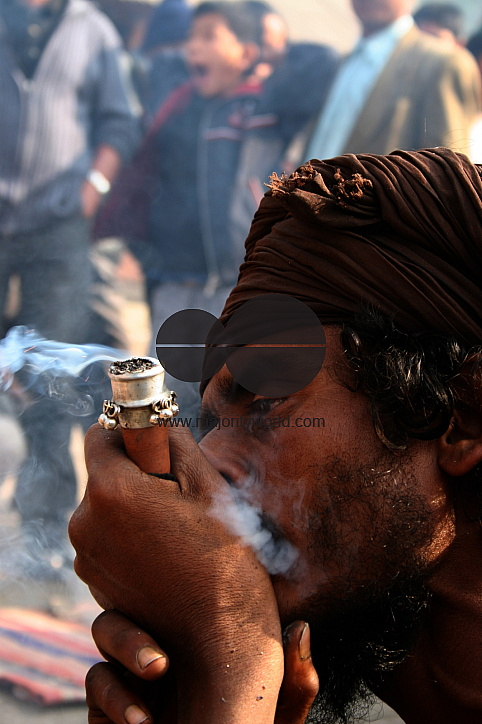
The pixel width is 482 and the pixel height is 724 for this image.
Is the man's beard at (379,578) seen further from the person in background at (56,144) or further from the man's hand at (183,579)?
the person in background at (56,144)

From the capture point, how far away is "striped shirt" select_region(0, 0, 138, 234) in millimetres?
7602

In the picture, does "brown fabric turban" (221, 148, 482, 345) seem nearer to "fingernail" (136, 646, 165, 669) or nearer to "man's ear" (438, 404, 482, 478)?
"man's ear" (438, 404, 482, 478)

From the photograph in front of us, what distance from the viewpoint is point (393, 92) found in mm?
9125

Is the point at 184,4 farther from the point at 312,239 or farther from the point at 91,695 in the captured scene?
the point at 91,695

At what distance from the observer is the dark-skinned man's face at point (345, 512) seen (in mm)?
1776

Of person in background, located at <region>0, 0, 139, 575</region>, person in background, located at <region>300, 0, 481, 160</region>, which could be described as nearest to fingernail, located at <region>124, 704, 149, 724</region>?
person in background, located at <region>0, 0, 139, 575</region>

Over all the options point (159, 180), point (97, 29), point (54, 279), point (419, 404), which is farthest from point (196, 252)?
point (419, 404)

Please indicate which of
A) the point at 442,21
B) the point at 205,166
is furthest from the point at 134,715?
the point at 442,21

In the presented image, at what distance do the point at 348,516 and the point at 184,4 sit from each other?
8.56 metres

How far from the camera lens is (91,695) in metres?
1.59

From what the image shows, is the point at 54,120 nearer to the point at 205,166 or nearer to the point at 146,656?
the point at 205,166

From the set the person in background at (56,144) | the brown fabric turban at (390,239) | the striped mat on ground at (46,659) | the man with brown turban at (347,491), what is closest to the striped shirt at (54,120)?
the person in background at (56,144)

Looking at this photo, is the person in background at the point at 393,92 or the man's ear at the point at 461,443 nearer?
the man's ear at the point at 461,443

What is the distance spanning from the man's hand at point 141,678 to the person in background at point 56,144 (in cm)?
583
